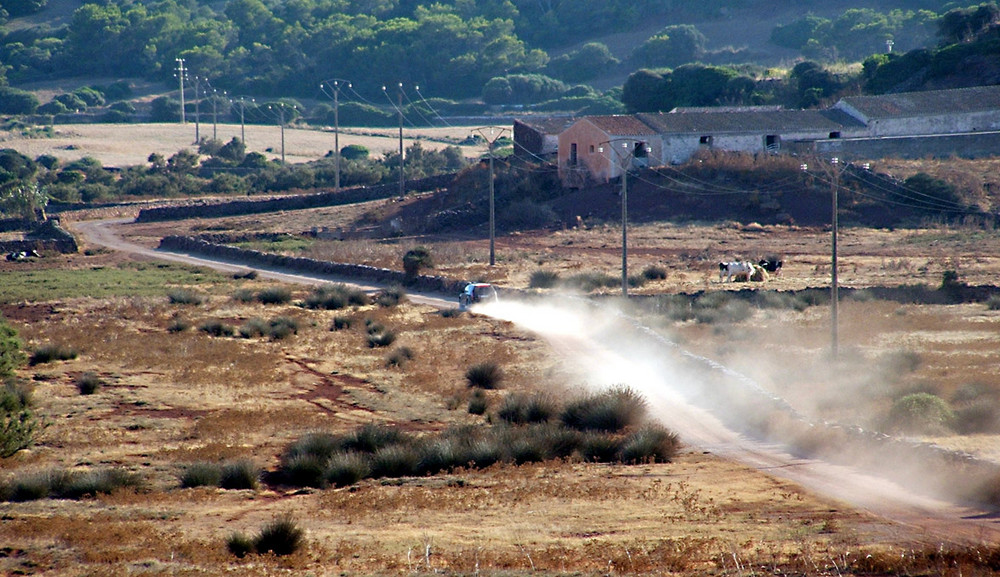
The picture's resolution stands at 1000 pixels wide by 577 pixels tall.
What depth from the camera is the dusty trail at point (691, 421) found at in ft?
43.9

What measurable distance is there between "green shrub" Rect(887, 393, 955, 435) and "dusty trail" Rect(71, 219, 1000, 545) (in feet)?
7.85

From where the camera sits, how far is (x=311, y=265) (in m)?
49.9

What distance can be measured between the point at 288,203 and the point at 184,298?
38.7 m

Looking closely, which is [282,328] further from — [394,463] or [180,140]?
[180,140]

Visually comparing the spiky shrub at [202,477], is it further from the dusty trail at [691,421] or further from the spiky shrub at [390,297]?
the spiky shrub at [390,297]

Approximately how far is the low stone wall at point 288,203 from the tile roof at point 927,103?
29099mm

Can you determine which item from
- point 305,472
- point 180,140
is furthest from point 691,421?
point 180,140

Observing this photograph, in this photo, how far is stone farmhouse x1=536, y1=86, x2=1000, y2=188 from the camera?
6359cm

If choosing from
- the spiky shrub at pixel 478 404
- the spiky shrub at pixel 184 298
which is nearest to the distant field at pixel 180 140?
the spiky shrub at pixel 184 298

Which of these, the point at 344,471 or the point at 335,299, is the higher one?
the point at 335,299

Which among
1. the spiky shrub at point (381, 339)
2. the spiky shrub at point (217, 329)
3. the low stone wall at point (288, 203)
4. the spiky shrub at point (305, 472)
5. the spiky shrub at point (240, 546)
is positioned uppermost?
the low stone wall at point (288, 203)

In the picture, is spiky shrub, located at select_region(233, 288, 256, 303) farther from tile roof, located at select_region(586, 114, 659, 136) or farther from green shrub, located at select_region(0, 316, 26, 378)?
tile roof, located at select_region(586, 114, 659, 136)

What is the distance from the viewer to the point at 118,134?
406ft

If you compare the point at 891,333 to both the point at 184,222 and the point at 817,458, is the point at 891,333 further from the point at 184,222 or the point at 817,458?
the point at 184,222
